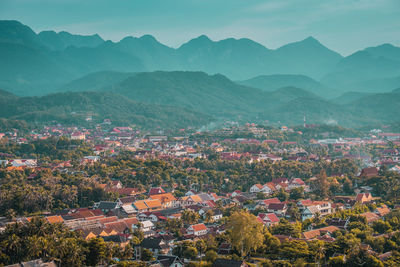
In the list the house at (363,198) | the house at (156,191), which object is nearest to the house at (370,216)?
the house at (363,198)

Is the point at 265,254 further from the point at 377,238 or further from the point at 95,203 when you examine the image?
the point at 95,203

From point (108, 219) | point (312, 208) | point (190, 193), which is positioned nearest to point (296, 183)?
point (312, 208)

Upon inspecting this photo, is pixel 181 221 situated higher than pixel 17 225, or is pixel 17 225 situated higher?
pixel 17 225

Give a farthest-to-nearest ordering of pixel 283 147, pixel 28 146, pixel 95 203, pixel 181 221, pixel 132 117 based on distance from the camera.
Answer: pixel 132 117
pixel 283 147
pixel 28 146
pixel 95 203
pixel 181 221

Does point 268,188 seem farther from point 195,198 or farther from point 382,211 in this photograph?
point 382,211

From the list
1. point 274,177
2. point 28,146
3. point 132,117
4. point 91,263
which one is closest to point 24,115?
point 132,117

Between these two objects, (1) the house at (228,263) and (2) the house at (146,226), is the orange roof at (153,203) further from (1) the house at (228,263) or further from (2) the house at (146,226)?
(1) the house at (228,263)
